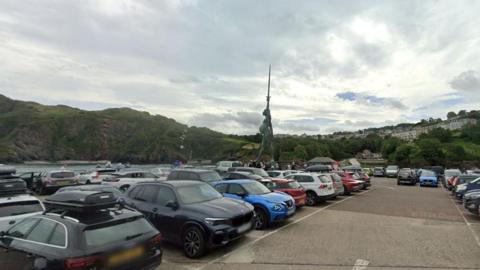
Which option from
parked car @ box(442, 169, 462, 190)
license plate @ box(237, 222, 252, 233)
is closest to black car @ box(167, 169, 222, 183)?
license plate @ box(237, 222, 252, 233)

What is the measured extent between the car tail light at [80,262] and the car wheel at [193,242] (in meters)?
2.95

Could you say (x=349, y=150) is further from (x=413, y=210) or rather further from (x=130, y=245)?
(x=130, y=245)

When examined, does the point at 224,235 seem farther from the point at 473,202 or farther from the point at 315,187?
the point at 473,202

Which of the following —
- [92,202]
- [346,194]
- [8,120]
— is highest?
[8,120]

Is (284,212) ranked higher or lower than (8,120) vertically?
lower

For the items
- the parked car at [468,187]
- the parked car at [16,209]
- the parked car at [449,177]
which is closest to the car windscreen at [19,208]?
the parked car at [16,209]

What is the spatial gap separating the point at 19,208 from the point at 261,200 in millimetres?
6380

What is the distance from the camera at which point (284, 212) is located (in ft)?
34.1

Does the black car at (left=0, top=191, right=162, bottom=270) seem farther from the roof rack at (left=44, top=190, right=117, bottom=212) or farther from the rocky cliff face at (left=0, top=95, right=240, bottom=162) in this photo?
the rocky cliff face at (left=0, top=95, right=240, bottom=162)

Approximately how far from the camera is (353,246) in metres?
8.15

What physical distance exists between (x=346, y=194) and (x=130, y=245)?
59.3 feet

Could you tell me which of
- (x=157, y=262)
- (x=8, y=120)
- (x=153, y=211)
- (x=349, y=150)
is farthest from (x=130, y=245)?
(x=349, y=150)

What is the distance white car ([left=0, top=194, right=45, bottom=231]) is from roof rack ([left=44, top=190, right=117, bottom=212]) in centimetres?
233

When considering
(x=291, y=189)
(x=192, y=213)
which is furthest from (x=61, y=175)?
(x=192, y=213)
